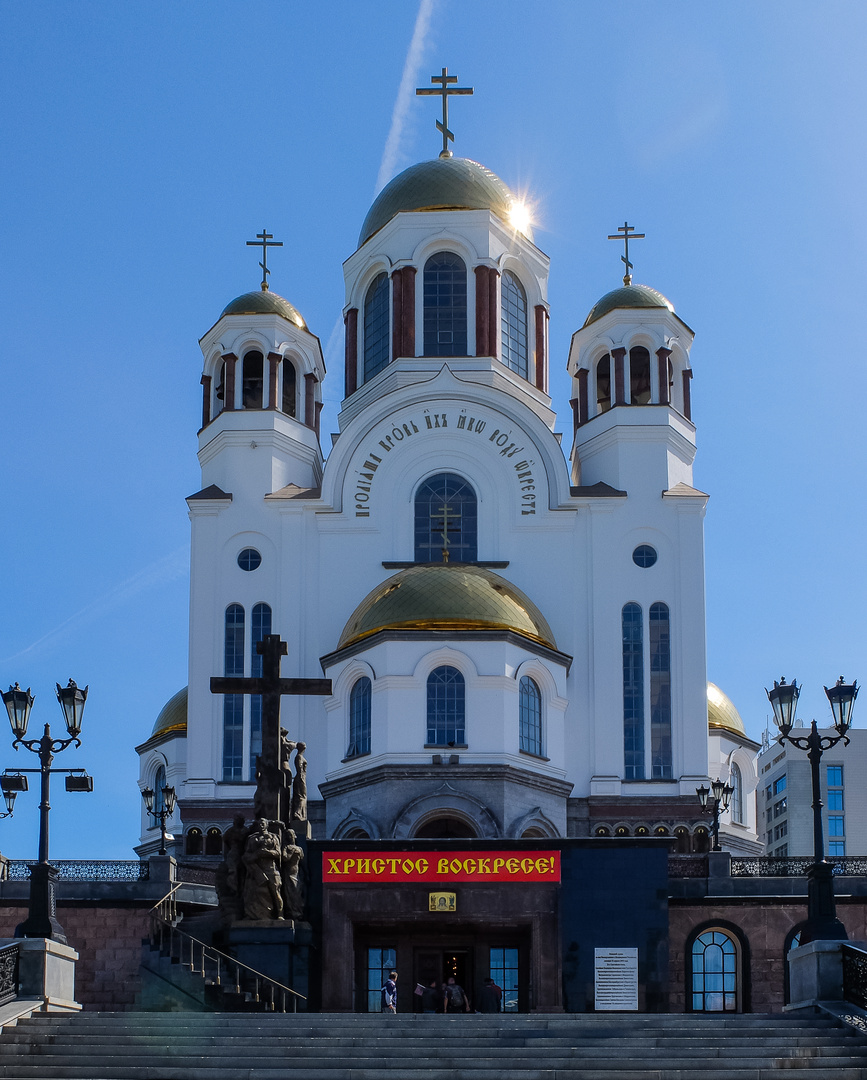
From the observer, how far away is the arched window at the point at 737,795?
153 ft

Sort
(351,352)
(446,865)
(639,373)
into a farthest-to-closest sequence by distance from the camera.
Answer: (351,352)
(639,373)
(446,865)

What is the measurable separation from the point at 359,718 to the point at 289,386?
38.2 ft

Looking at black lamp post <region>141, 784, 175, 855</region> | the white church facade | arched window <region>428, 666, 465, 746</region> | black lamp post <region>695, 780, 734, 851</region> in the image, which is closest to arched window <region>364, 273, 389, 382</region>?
the white church facade

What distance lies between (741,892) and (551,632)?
10.1 m

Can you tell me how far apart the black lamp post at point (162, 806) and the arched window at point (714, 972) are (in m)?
10.8

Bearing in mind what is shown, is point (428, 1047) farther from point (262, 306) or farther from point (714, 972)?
point (262, 306)

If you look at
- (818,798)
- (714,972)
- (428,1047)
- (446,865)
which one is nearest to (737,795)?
(714,972)

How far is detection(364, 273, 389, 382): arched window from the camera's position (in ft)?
155

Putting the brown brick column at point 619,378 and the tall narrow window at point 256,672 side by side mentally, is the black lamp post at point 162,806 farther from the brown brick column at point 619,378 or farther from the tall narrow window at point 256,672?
the brown brick column at point 619,378

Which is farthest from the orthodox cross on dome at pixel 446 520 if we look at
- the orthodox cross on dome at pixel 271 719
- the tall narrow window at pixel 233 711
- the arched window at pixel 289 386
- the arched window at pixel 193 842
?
the orthodox cross on dome at pixel 271 719

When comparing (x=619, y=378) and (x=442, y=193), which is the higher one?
(x=442, y=193)

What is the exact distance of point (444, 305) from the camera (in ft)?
153

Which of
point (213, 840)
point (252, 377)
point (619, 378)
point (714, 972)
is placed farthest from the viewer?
point (252, 377)

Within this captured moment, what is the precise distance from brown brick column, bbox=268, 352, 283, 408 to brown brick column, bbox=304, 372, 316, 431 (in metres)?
1.29
